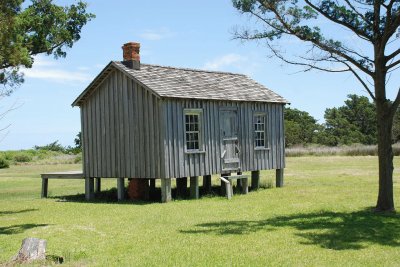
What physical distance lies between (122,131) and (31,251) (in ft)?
43.4

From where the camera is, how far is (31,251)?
34.3ft

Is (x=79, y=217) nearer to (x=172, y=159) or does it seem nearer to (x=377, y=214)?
(x=172, y=159)

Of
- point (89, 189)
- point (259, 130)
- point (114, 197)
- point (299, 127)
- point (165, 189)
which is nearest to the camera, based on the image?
point (165, 189)

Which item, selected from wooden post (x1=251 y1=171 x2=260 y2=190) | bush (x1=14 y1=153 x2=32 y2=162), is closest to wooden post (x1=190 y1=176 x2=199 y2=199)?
wooden post (x1=251 y1=171 x2=260 y2=190)

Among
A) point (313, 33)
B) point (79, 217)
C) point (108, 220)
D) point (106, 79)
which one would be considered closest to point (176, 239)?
point (108, 220)

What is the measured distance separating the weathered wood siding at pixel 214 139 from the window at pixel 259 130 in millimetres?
216

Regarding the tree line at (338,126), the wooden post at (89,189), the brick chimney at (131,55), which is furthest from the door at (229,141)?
the tree line at (338,126)

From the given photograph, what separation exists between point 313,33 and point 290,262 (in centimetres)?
879

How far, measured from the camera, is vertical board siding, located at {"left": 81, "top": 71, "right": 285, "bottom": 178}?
72.2 feet

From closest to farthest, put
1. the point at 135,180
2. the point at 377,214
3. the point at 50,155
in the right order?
the point at 377,214
the point at 135,180
the point at 50,155

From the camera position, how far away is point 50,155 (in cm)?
7206

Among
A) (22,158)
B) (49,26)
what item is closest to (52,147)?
(22,158)

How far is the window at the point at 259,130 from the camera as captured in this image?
26484 millimetres

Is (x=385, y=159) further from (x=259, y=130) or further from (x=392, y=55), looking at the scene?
(x=259, y=130)
